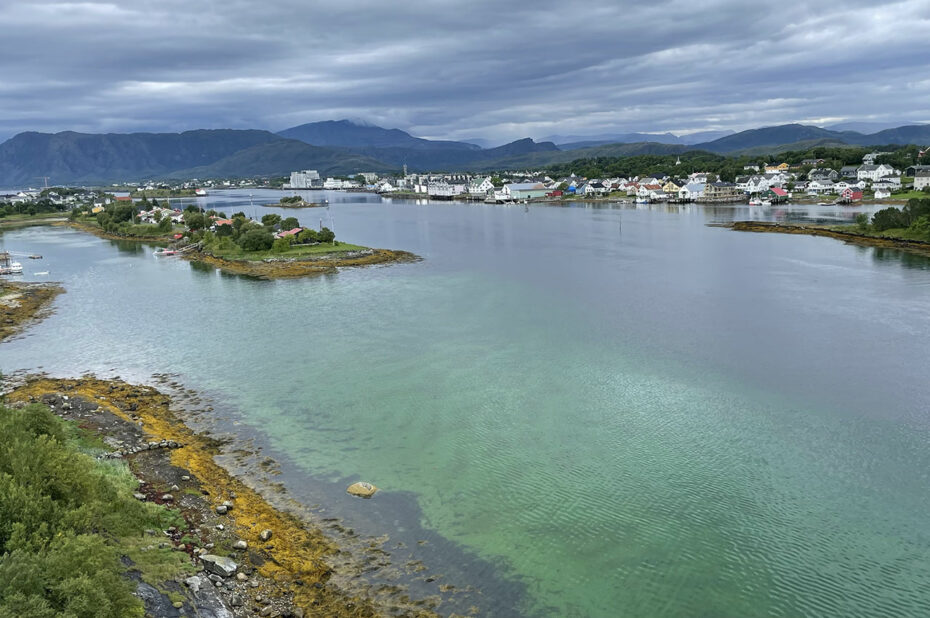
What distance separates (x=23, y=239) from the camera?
4194 centimetres

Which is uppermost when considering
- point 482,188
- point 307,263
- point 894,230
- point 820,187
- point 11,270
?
point 482,188

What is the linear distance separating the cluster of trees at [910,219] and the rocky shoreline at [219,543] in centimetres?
Answer: 2917

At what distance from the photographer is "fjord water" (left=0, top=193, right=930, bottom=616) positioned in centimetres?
596

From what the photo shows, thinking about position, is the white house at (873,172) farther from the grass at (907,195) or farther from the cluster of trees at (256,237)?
the cluster of trees at (256,237)

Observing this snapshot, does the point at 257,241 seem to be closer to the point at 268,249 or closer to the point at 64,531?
the point at 268,249

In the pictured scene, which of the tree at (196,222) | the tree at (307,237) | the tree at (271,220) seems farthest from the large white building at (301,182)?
the tree at (307,237)

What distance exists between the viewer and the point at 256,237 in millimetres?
27250

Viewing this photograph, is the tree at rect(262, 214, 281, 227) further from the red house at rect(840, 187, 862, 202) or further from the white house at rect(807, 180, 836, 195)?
the white house at rect(807, 180, 836, 195)

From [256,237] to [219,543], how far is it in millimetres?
23286

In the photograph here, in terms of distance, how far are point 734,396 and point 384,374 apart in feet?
21.8

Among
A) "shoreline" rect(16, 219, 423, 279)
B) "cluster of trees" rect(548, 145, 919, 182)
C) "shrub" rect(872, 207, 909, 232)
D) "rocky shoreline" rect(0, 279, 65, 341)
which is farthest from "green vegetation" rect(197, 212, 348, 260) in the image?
"cluster of trees" rect(548, 145, 919, 182)

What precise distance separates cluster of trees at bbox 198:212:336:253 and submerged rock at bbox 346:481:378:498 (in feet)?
69.2

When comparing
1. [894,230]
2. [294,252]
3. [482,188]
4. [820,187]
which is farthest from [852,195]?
[294,252]

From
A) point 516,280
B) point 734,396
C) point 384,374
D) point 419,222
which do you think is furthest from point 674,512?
point 419,222
